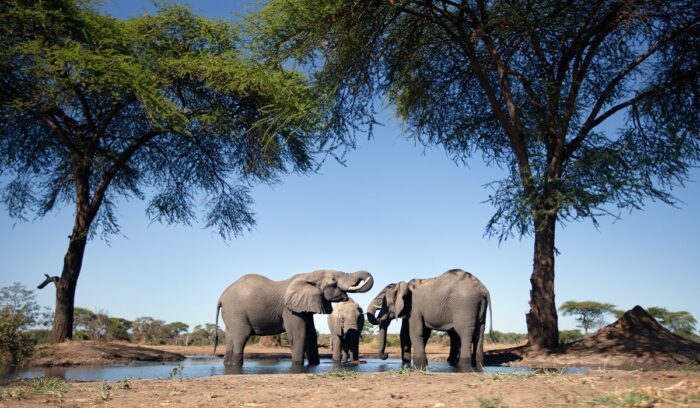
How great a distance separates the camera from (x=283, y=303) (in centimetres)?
1568

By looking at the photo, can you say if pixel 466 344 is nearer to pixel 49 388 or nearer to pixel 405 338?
pixel 405 338

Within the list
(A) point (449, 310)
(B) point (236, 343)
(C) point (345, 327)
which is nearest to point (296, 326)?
(B) point (236, 343)

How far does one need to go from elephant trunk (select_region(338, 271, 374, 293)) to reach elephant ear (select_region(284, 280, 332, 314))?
2.13ft

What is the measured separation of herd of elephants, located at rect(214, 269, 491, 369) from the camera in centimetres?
1427

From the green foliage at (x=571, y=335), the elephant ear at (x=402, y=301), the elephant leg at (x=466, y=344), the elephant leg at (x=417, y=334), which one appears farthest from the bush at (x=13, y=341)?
the green foliage at (x=571, y=335)

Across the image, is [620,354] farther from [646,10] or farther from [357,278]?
[646,10]

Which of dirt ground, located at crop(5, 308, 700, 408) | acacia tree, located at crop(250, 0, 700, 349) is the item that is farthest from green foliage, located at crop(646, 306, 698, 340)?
dirt ground, located at crop(5, 308, 700, 408)

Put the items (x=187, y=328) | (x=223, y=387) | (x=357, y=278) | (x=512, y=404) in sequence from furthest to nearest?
(x=187, y=328) < (x=357, y=278) < (x=223, y=387) < (x=512, y=404)

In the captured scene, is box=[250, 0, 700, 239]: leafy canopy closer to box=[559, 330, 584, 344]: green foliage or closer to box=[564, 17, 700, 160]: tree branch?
box=[564, 17, 700, 160]: tree branch

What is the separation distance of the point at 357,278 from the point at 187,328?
5485 centimetres

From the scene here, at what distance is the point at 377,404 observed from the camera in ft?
20.0

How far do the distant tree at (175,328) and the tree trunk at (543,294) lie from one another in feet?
157

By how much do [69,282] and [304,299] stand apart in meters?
11.8

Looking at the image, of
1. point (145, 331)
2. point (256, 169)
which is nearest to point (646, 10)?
point (256, 169)
